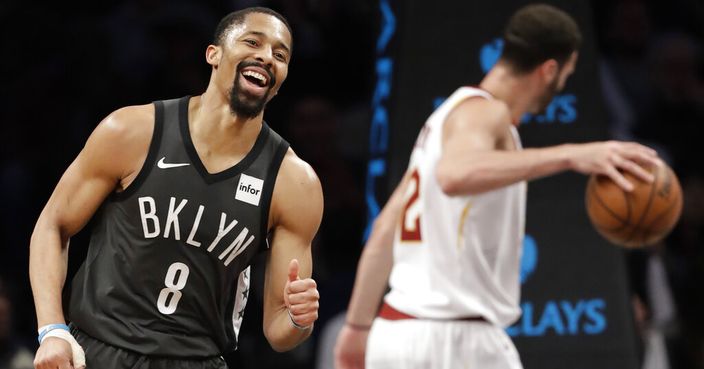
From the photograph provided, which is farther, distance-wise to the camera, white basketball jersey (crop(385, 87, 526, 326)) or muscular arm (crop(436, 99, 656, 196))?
white basketball jersey (crop(385, 87, 526, 326))

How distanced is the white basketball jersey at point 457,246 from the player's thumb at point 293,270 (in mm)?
1146

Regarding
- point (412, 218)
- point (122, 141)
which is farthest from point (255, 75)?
point (412, 218)

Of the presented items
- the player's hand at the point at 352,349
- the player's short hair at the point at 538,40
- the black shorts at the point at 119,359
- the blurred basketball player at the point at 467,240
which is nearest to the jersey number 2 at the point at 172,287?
the black shorts at the point at 119,359

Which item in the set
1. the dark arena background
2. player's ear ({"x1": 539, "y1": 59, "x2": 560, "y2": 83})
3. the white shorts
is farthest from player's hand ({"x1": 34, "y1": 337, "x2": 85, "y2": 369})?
the dark arena background

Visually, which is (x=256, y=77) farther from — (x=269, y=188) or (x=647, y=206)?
(x=647, y=206)

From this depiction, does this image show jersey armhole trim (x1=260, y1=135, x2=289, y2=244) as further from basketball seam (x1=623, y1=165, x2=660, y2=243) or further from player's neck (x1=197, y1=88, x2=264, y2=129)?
basketball seam (x1=623, y1=165, x2=660, y2=243)

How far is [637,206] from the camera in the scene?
4547 mm

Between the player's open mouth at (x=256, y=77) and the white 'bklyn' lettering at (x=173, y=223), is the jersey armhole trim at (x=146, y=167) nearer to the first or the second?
the white 'bklyn' lettering at (x=173, y=223)

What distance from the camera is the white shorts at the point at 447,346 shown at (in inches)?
191

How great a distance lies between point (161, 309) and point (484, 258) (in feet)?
4.71

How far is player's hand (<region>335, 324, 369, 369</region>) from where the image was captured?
5.23 metres

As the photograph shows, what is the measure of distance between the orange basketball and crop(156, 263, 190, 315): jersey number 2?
1581mm

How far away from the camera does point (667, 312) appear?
795 cm

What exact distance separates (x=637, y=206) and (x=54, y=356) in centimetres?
217
